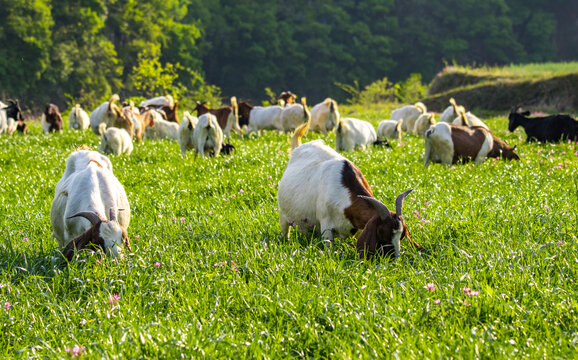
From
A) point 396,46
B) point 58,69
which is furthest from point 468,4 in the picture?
point 58,69

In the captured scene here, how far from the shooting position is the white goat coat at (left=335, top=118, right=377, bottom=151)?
1499 centimetres

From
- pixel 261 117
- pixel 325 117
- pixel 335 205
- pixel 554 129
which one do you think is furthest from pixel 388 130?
pixel 335 205

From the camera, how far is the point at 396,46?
74.0 metres

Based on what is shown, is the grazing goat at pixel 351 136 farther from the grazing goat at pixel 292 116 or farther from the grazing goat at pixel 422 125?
the grazing goat at pixel 292 116

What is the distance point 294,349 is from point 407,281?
1.25 m

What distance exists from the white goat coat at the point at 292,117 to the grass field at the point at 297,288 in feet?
41.0

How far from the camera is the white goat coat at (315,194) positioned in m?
5.66

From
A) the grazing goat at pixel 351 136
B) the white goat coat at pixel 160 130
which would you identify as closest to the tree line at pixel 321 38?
the white goat coat at pixel 160 130

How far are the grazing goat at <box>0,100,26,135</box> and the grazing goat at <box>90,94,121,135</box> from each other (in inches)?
139

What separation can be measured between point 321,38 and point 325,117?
5540cm

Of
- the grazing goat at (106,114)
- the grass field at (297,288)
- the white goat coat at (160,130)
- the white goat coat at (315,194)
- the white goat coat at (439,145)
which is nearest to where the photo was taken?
the grass field at (297,288)

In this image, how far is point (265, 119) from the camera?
2214 centimetres

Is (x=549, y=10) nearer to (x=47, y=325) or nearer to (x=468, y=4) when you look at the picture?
(x=468, y=4)

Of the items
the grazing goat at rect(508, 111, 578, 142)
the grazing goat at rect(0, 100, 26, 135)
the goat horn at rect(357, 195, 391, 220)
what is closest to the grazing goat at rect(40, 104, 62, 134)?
the grazing goat at rect(0, 100, 26, 135)
